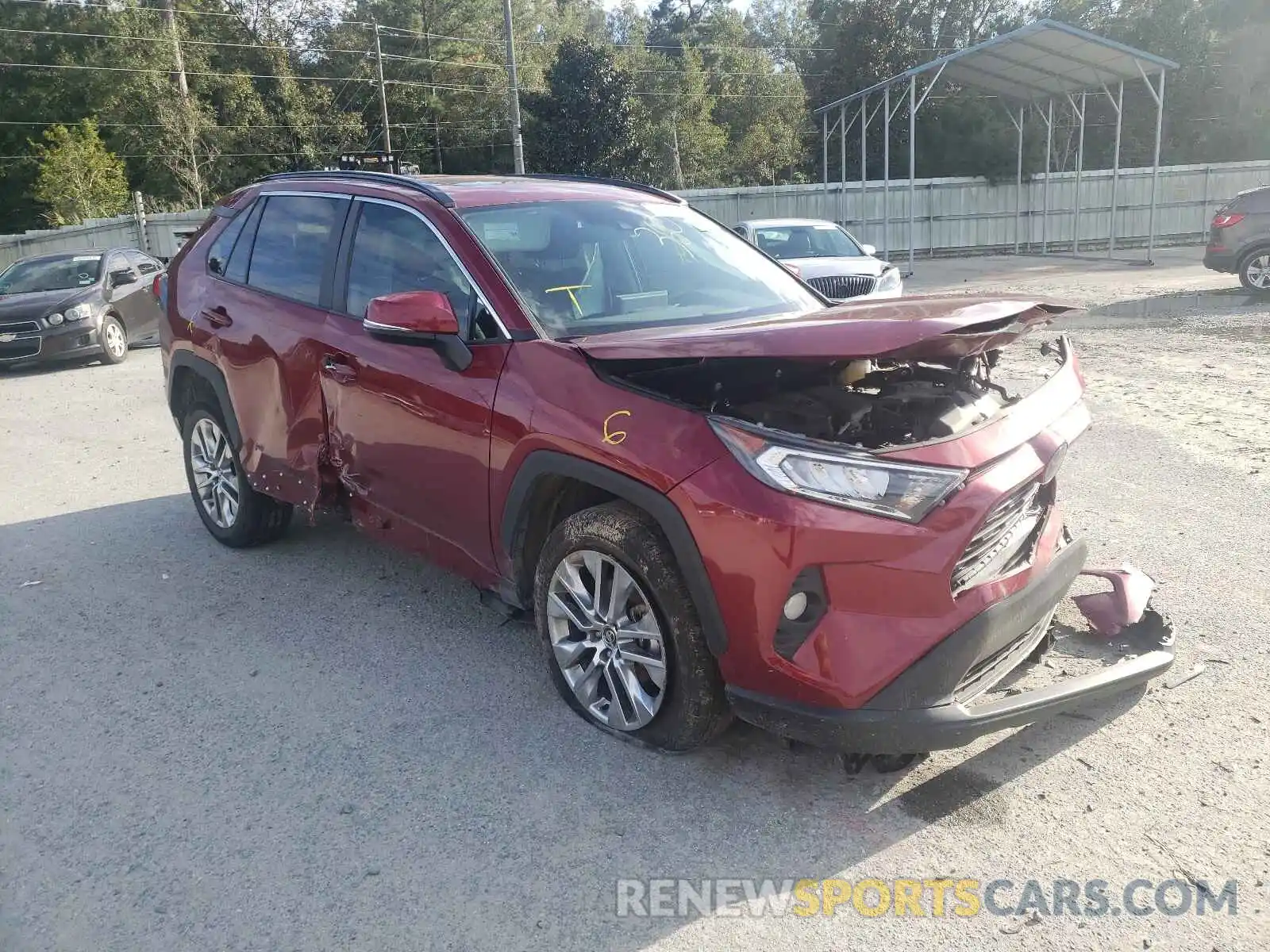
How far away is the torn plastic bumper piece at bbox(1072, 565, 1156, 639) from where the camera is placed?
389 centimetres

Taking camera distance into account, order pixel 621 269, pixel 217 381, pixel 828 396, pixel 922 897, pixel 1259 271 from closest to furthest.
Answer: pixel 922 897 < pixel 828 396 < pixel 621 269 < pixel 217 381 < pixel 1259 271

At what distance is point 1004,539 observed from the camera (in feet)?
10.2

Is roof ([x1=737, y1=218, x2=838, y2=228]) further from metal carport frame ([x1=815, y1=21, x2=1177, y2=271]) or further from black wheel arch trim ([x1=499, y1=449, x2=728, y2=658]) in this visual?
black wheel arch trim ([x1=499, y1=449, x2=728, y2=658])

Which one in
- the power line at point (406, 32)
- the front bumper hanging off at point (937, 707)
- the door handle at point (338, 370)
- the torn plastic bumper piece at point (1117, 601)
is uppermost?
the power line at point (406, 32)

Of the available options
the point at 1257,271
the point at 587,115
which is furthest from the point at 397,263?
the point at 587,115

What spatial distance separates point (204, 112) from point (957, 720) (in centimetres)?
4395

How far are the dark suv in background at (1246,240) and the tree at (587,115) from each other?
20294 millimetres

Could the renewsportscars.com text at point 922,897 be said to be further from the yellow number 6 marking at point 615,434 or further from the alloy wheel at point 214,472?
the alloy wheel at point 214,472

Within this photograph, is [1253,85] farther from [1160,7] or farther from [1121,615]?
[1121,615]

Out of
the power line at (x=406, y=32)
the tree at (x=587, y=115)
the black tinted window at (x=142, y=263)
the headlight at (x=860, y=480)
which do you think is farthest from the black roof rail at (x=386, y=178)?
the power line at (x=406, y=32)

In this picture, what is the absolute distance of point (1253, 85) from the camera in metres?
37.7

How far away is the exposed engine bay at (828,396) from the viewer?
3.14 meters

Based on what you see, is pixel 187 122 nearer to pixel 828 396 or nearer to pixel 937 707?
pixel 828 396

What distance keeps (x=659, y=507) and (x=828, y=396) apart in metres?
0.76
